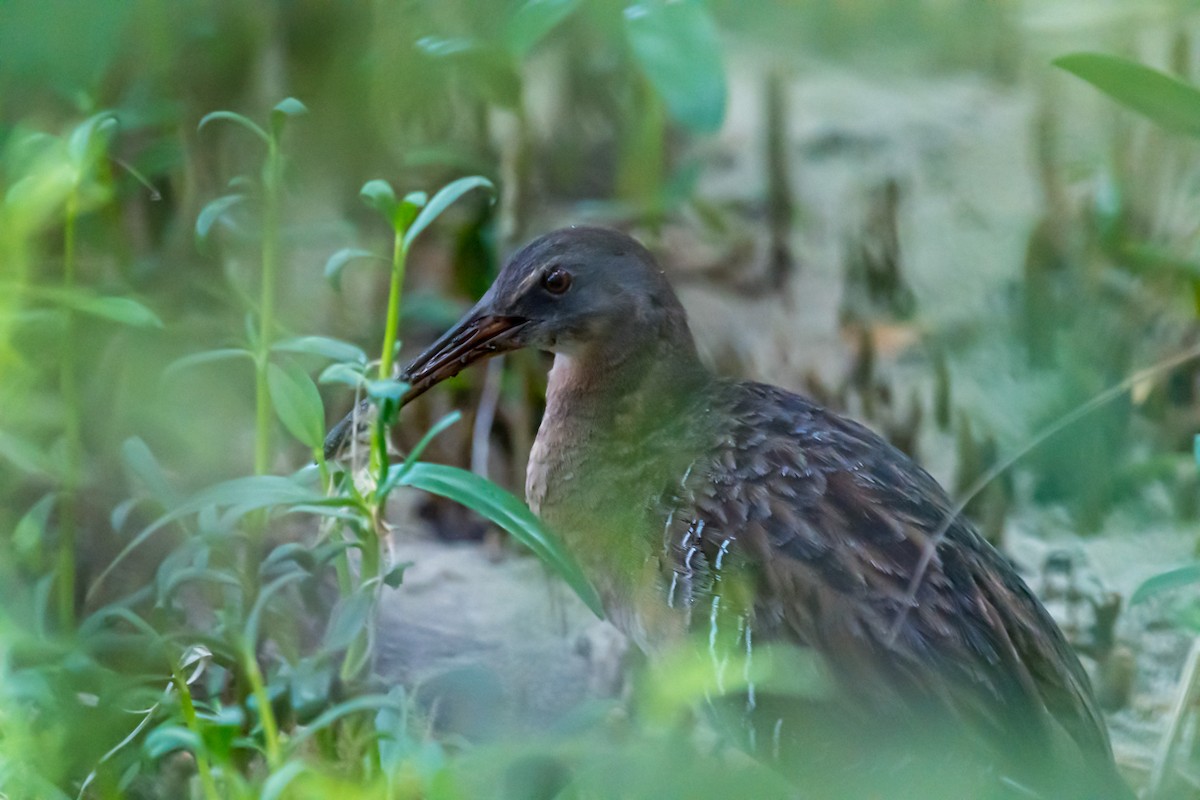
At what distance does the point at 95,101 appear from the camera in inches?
95.6

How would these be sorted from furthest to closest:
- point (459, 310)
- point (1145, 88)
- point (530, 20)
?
point (459, 310), point (530, 20), point (1145, 88)

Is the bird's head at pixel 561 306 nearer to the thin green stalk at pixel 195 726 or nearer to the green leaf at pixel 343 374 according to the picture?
the green leaf at pixel 343 374

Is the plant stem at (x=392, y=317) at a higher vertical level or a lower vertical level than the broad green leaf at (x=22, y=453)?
higher

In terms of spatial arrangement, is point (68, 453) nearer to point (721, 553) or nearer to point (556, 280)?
point (556, 280)

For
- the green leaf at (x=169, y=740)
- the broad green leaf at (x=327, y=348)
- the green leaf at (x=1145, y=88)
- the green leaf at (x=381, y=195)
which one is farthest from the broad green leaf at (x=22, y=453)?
the green leaf at (x=1145, y=88)

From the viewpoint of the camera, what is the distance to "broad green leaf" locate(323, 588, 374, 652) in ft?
5.69

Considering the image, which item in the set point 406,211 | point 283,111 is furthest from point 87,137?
point 406,211

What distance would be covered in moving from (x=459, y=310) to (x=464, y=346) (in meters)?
0.82

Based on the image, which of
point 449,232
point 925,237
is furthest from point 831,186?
point 449,232

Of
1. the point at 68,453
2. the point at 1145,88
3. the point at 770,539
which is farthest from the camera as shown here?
the point at 68,453

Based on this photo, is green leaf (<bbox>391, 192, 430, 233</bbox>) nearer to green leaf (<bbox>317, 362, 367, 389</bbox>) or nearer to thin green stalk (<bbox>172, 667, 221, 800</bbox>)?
green leaf (<bbox>317, 362, 367, 389</bbox>)

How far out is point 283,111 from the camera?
5.81ft

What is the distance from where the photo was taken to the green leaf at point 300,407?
1.84m

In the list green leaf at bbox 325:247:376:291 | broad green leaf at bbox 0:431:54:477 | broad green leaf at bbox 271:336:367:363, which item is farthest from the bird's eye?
broad green leaf at bbox 0:431:54:477
